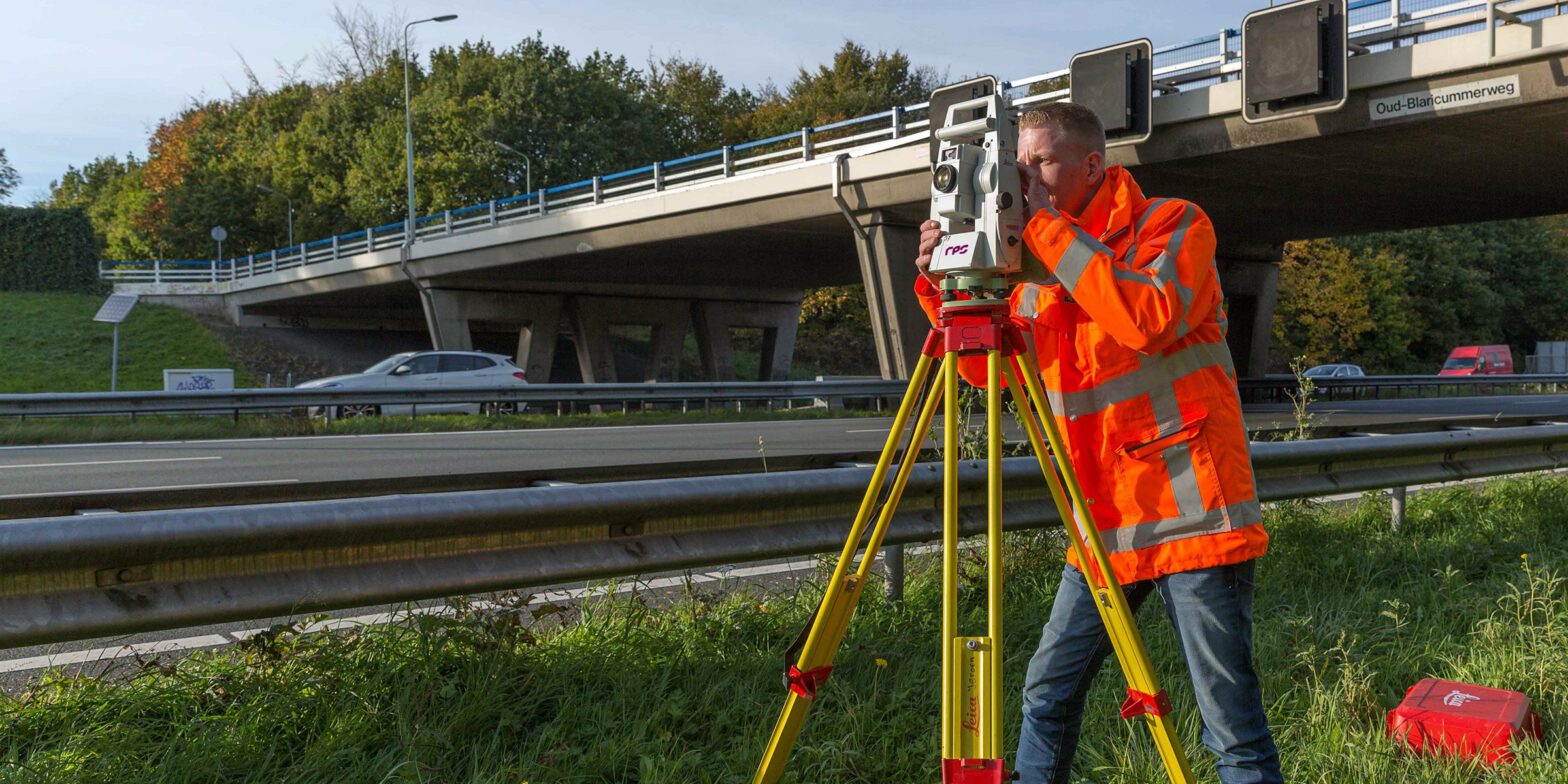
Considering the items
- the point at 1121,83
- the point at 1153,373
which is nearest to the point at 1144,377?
Answer: the point at 1153,373

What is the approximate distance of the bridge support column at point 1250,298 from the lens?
2859cm

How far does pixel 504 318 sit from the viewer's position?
37719mm

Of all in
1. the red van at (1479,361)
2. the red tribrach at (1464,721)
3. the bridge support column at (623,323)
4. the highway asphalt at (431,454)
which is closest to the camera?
the red tribrach at (1464,721)

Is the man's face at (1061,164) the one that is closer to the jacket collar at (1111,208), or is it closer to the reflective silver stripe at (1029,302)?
the jacket collar at (1111,208)

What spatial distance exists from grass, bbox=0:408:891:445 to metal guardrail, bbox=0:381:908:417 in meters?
0.20

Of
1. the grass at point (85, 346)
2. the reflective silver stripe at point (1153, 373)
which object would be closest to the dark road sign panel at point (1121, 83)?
the reflective silver stripe at point (1153, 373)

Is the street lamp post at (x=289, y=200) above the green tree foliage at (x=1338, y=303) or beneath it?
above

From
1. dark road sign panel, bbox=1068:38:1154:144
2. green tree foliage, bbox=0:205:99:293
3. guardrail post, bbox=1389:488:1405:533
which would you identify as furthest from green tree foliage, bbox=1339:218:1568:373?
guardrail post, bbox=1389:488:1405:533

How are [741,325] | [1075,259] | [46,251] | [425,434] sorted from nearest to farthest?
[1075,259]
[425,434]
[741,325]
[46,251]

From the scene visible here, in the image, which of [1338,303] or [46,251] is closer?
[46,251]

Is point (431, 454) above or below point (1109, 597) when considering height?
below

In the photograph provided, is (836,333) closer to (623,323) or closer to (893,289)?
(623,323)

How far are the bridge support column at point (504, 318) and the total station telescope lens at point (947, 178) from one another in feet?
113

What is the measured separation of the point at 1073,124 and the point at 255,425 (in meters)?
16.4
